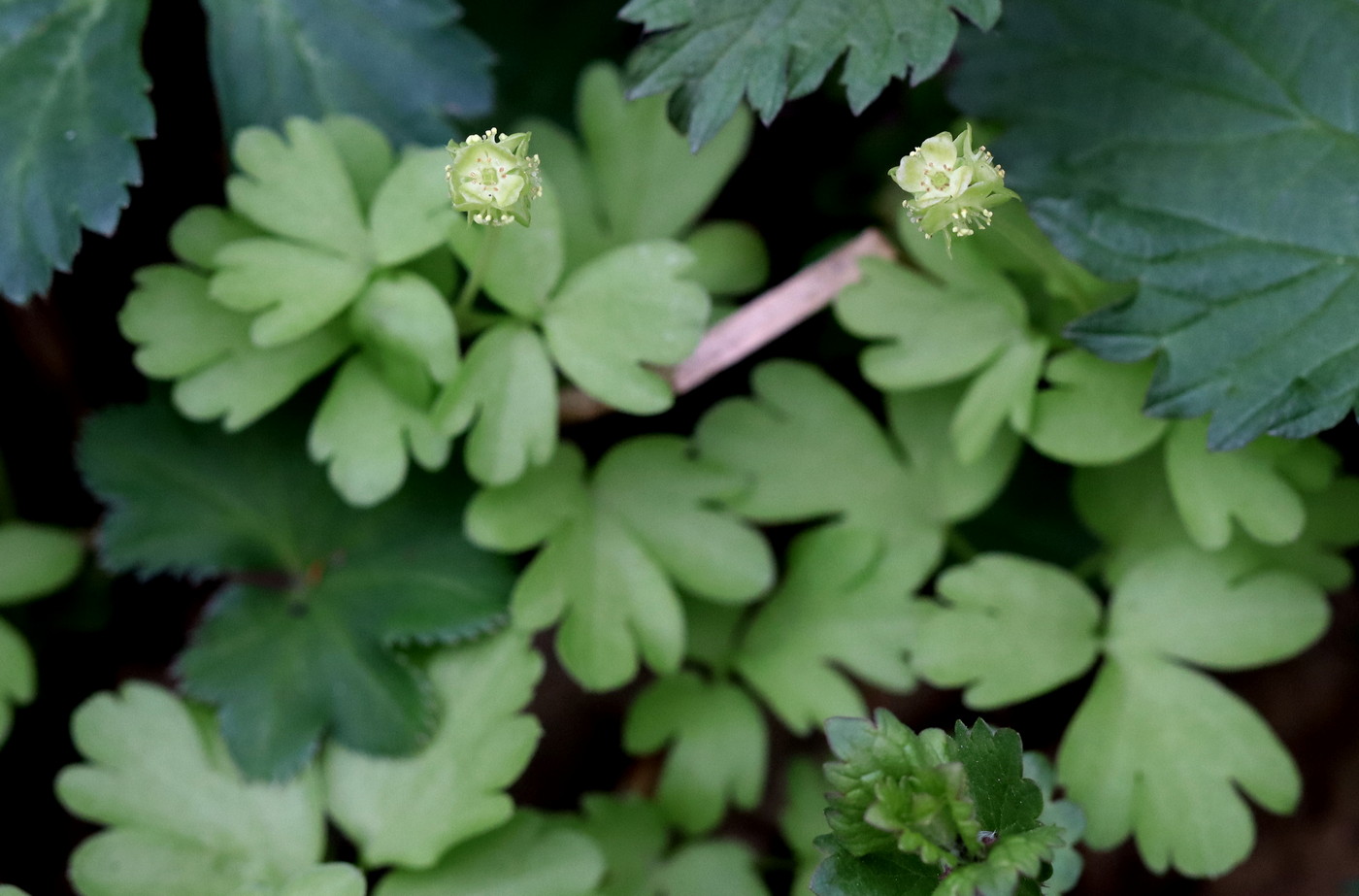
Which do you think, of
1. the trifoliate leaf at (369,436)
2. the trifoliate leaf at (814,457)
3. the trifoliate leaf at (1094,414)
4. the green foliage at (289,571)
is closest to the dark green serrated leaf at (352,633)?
the green foliage at (289,571)

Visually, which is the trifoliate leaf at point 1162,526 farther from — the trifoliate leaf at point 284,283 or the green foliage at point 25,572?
the green foliage at point 25,572

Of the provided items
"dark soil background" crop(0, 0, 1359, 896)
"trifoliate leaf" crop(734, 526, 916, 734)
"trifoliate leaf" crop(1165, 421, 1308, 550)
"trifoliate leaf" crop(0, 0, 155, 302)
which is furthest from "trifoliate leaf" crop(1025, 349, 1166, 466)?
"trifoliate leaf" crop(0, 0, 155, 302)

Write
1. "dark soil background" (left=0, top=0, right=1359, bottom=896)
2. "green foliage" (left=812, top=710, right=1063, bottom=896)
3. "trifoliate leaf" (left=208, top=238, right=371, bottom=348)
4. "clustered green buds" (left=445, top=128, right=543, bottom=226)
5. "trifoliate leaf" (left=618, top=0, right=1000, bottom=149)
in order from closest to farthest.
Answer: "green foliage" (left=812, top=710, right=1063, bottom=896) < "clustered green buds" (left=445, top=128, right=543, bottom=226) < "trifoliate leaf" (left=618, top=0, right=1000, bottom=149) < "trifoliate leaf" (left=208, top=238, right=371, bottom=348) < "dark soil background" (left=0, top=0, right=1359, bottom=896)

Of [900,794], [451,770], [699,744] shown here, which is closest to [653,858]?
[699,744]

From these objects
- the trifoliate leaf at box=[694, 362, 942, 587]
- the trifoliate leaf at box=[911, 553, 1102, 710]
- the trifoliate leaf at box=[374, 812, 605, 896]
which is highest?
the trifoliate leaf at box=[694, 362, 942, 587]

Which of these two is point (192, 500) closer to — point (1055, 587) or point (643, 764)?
point (643, 764)

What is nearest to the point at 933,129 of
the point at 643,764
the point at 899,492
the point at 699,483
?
→ the point at 899,492

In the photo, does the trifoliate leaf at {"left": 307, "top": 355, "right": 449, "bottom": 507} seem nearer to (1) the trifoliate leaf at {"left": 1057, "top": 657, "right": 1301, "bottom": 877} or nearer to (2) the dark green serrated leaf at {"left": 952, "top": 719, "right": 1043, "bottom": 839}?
(2) the dark green serrated leaf at {"left": 952, "top": 719, "right": 1043, "bottom": 839}

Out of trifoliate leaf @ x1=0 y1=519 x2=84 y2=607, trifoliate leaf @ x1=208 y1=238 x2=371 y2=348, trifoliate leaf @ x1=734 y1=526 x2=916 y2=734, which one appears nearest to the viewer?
trifoliate leaf @ x1=208 y1=238 x2=371 y2=348
